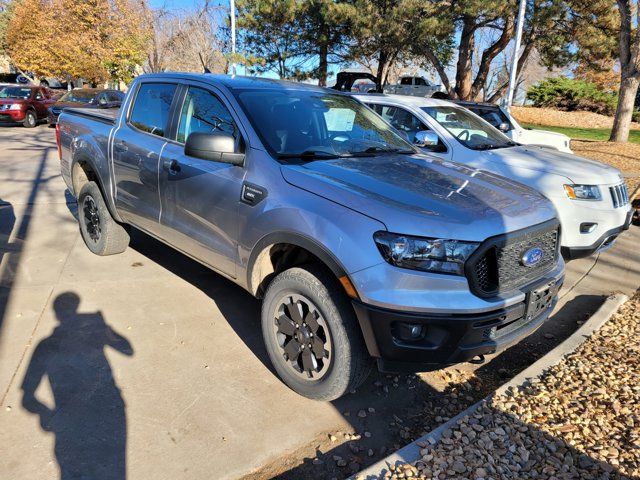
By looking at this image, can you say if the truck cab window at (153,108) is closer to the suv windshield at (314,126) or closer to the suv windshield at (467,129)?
the suv windshield at (314,126)

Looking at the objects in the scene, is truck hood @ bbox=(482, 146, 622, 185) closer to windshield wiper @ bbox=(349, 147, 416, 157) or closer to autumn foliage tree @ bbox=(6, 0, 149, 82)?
windshield wiper @ bbox=(349, 147, 416, 157)

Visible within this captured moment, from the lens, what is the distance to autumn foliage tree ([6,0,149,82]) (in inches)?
1102

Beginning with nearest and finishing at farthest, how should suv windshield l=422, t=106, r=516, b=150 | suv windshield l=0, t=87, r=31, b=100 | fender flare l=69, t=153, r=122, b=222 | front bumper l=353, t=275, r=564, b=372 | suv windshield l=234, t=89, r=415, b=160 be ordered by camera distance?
front bumper l=353, t=275, r=564, b=372 < suv windshield l=234, t=89, r=415, b=160 < fender flare l=69, t=153, r=122, b=222 < suv windshield l=422, t=106, r=516, b=150 < suv windshield l=0, t=87, r=31, b=100

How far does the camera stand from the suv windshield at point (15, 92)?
19594 mm

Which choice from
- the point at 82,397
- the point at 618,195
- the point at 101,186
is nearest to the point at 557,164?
the point at 618,195

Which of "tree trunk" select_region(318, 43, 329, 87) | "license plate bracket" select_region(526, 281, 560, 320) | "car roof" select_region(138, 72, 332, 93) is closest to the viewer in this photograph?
"license plate bracket" select_region(526, 281, 560, 320)

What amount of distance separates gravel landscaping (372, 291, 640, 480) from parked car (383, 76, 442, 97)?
81.5ft

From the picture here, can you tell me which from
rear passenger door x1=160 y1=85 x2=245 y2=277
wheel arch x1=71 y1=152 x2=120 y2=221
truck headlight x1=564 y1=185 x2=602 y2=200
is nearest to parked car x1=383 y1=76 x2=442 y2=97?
truck headlight x1=564 y1=185 x2=602 y2=200

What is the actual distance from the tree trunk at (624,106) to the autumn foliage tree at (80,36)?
25611 mm

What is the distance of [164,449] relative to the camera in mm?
2631

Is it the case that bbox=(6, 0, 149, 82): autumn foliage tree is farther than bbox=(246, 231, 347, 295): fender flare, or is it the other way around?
bbox=(6, 0, 149, 82): autumn foliage tree

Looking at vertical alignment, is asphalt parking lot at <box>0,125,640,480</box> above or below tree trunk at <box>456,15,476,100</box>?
below

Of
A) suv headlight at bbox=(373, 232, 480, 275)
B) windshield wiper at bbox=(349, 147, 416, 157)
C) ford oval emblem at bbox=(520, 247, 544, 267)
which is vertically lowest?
ford oval emblem at bbox=(520, 247, 544, 267)

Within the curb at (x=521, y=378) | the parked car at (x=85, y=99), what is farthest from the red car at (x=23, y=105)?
the curb at (x=521, y=378)
